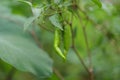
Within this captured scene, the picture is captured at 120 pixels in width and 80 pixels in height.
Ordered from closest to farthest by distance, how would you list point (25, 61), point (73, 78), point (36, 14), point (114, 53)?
point (36, 14)
point (25, 61)
point (114, 53)
point (73, 78)

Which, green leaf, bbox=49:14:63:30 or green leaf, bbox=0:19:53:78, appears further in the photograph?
green leaf, bbox=0:19:53:78

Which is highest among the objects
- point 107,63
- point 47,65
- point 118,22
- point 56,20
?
point 56,20

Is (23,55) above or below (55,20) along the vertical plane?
below

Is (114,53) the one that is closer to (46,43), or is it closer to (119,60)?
(119,60)

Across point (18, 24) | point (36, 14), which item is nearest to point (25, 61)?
point (36, 14)

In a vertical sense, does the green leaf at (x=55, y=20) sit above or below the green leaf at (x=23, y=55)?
above

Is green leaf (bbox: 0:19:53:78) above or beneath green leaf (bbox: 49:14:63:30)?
beneath

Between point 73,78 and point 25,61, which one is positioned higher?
point 25,61

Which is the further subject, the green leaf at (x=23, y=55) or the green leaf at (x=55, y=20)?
the green leaf at (x=23, y=55)
